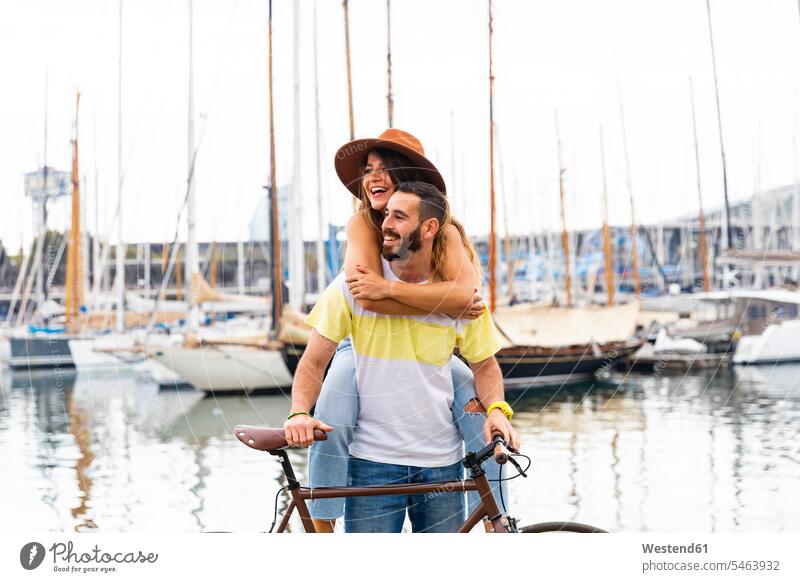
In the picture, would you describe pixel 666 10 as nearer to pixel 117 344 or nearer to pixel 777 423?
pixel 117 344

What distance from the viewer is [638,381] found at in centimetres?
746

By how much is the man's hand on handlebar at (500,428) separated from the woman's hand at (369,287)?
0.85 ft

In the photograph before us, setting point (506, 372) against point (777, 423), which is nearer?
point (506, 372)

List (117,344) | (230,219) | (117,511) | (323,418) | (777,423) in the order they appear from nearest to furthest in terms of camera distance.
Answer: (323,418) < (230,219) < (117,344) < (117,511) < (777,423)

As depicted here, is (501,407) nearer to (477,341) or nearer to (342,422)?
(477,341)

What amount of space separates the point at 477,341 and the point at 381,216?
270mm

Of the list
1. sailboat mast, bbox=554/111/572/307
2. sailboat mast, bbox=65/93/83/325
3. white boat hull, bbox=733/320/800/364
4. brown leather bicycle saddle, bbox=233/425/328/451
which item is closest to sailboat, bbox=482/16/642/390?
sailboat mast, bbox=554/111/572/307

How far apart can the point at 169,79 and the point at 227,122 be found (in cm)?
19

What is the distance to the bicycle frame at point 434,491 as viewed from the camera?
1.52 meters

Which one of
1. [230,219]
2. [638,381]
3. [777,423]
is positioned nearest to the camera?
[230,219]

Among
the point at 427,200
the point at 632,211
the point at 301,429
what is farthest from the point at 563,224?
the point at 301,429

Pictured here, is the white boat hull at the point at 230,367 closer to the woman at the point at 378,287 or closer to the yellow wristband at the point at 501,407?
the woman at the point at 378,287

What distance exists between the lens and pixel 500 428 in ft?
4.89

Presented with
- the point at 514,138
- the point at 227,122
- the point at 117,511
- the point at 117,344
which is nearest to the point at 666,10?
the point at 514,138
